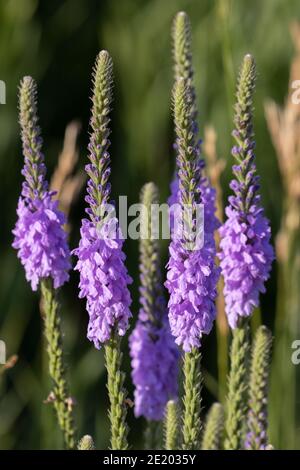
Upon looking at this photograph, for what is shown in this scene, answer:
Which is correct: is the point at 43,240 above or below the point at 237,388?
above

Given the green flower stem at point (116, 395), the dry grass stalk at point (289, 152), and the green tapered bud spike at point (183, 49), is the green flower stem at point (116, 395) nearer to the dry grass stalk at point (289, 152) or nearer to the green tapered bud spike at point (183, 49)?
the green tapered bud spike at point (183, 49)

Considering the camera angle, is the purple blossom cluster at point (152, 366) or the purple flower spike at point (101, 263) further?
the purple blossom cluster at point (152, 366)

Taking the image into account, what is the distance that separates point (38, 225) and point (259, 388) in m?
0.84

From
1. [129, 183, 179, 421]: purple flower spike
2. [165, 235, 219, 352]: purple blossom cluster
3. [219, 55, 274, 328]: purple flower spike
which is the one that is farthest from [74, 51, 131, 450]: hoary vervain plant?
[129, 183, 179, 421]: purple flower spike

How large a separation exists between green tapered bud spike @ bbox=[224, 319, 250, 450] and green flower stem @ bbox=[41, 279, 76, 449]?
49cm

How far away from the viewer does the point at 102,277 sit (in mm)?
2359

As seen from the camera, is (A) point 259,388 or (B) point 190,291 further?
(A) point 259,388

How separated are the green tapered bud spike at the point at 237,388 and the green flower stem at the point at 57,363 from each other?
494 millimetres

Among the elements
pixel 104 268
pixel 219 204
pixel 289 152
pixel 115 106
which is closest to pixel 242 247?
pixel 104 268

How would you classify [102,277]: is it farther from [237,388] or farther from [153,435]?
[153,435]

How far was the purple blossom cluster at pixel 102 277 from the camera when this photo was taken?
2.38 metres

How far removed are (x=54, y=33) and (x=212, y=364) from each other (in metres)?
2.08

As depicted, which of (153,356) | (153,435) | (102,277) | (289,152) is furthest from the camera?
(289,152)

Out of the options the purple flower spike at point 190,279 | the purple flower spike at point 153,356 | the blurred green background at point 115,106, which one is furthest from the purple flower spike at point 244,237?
the blurred green background at point 115,106
